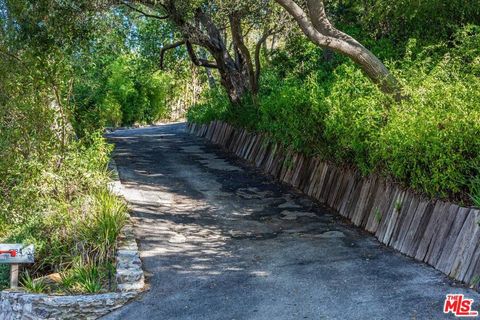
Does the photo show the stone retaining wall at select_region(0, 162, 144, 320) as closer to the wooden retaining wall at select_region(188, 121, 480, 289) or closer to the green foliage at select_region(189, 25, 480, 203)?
the wooden retaining wall at select_region(188, 121, 480, 289)

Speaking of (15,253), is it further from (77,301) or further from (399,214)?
(399,214)

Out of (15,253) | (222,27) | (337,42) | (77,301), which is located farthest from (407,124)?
(222,27)

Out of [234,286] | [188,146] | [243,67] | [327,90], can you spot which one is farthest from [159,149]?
[234,286]

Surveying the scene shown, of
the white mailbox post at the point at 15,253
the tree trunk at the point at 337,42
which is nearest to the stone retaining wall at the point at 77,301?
the white mailbox post at the point at 15,253

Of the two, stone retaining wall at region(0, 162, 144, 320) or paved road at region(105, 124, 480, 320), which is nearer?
paved road at region(105, 124, 480, 320)

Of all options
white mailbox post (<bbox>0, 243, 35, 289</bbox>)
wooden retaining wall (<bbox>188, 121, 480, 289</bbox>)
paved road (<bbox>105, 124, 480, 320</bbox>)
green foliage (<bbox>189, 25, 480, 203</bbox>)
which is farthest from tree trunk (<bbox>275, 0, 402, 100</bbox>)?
white mailbox post (<bbox>0, 243, 35, 289</bbox>)

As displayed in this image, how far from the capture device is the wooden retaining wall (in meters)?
6.54

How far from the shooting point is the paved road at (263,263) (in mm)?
6309

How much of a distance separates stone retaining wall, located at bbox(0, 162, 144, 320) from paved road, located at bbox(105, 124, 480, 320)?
0.18 m

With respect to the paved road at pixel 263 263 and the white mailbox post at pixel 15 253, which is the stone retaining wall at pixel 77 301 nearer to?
the paved road at pixel 263 263

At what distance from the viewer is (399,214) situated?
26.3ft
